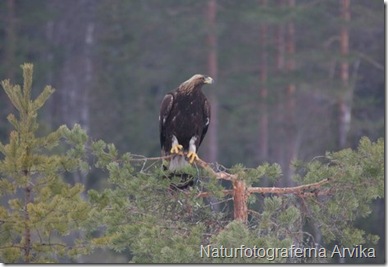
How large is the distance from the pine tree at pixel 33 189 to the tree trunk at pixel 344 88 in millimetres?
13971

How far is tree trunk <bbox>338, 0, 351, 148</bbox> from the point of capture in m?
23.3

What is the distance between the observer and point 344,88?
77.5 ft

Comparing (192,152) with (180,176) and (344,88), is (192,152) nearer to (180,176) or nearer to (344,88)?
(180,176)

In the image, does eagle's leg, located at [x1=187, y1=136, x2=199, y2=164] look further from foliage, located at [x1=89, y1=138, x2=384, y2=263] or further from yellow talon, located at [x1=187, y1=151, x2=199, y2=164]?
foliage, located at [x1=89, y1=138, x2=384, y2=263]

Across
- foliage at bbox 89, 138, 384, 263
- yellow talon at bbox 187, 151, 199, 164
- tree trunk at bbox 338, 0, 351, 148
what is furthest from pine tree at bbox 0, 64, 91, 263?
tree trunk at bbox 338, 0, 351, 148

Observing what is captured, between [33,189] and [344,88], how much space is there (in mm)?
14949

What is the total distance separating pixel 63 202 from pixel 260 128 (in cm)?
1845

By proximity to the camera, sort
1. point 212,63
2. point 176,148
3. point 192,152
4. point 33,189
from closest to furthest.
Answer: point 33,189, point 192,152, point 176,148, point 212,63

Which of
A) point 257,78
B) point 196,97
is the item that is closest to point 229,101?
point 257,78

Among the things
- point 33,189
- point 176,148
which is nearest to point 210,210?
point 33,189

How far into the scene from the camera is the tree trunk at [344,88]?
23281mm

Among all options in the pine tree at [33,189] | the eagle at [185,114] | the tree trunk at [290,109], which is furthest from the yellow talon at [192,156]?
the tree trunk at [290,109]

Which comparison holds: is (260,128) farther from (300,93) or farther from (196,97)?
(196,97)

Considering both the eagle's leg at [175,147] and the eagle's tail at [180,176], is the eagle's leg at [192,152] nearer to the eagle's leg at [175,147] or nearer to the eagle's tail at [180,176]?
the eagle's leg at [175,147]
